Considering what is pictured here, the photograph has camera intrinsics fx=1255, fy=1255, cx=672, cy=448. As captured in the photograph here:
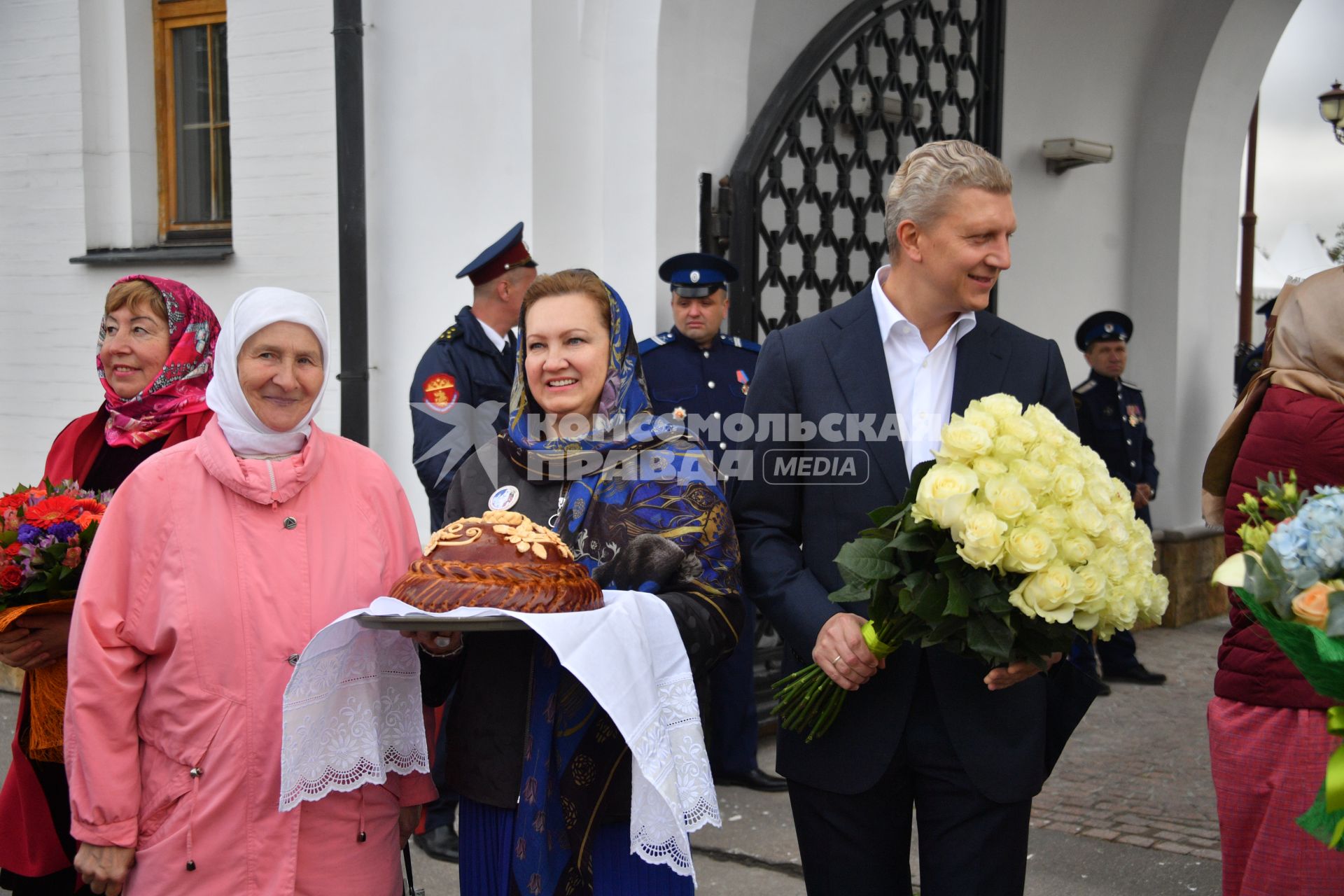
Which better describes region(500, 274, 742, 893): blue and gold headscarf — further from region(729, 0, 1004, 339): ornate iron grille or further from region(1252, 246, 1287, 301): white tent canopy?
region(1252, 246, 1287, 301): white tent canopy

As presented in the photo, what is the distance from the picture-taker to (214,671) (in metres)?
2.58

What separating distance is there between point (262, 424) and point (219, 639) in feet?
1.54

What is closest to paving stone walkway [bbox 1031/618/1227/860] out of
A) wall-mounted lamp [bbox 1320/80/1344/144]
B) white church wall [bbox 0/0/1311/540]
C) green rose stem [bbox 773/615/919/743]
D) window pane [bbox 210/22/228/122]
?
white church wall [bbox 0/0/1311/540]

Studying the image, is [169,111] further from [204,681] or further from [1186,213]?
[1186,213]

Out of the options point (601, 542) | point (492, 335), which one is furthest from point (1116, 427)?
point (601, 542)

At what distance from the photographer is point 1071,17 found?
8938mm

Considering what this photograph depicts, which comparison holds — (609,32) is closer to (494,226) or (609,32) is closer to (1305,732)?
(494,226)

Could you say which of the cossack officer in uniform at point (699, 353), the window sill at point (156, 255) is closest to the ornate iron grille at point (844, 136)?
the cossack officer in uniform at point (699, 353)

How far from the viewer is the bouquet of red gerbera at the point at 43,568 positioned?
302 centimetres

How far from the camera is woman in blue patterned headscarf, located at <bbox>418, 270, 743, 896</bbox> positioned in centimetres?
248

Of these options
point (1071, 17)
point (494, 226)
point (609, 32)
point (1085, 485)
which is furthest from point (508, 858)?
point (1071, 17)

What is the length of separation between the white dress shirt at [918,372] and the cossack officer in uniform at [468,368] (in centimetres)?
253

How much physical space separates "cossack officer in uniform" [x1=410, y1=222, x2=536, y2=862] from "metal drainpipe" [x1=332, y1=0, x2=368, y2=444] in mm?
1007

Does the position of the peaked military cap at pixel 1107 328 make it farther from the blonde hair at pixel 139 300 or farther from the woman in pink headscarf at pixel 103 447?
the blonde hair at pixel 139 300
